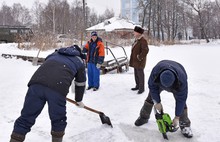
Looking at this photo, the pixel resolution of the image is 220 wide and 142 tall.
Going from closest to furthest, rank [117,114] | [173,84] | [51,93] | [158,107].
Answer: [51,93], [173,84], [158,107], [117,114]

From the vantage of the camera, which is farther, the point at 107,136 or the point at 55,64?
the point at 107,136

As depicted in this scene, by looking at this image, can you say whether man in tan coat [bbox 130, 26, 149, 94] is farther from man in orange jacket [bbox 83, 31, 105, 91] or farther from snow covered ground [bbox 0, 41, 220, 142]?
man in orange jacket [bbox 83, 31, 105, 91]

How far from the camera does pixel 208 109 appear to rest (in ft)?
18.7

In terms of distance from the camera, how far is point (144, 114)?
476cm

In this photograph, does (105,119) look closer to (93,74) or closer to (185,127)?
(185,127)

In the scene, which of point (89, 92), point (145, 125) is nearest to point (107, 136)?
point (145, 125)

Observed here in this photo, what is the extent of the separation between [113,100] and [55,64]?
128 inches

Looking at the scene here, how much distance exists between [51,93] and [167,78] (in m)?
1.42

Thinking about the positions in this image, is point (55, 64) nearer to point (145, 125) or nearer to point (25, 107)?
point (25, 107)

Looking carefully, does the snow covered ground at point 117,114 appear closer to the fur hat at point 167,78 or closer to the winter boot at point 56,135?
the winter boot at point 56,135

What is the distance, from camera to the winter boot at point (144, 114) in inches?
185

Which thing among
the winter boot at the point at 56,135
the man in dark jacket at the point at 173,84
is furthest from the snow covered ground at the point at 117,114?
the winter boot at the point at 56,135

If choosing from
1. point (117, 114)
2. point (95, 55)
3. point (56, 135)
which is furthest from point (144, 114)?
point (95, 55)

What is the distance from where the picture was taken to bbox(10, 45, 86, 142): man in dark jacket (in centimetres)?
330
